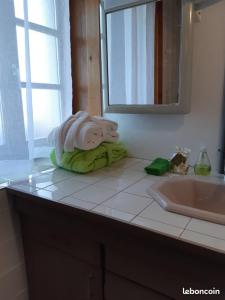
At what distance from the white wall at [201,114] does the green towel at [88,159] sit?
209mm

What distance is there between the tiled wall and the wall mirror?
2.27 feet

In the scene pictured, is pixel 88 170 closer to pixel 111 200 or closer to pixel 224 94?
pixel 111 200

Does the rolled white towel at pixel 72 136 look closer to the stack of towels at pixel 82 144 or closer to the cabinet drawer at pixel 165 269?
the stack of towels at pixel 82 144

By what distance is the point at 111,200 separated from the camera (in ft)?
2.53

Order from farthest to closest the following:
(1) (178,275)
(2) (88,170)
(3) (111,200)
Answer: (2) (88,170) → (3) (111,200) → (1) (178,275)

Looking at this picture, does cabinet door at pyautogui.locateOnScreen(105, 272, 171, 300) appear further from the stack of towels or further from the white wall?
the white wall

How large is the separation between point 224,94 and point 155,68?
33cm

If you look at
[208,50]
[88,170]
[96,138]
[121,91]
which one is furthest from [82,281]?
[208,50]

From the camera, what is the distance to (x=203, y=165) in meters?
0.97

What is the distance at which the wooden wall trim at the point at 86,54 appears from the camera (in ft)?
4.21

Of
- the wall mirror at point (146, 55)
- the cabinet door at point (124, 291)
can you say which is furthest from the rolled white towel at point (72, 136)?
the cabinet door at point (124, 291)

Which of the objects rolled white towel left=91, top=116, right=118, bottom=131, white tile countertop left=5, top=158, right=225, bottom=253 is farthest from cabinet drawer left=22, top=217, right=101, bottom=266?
rolled white towel left=91, top=116, right=118, bottom=131

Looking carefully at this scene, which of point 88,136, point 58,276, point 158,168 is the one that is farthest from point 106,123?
point 58,276

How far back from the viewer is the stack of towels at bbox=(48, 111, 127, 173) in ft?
3.34
